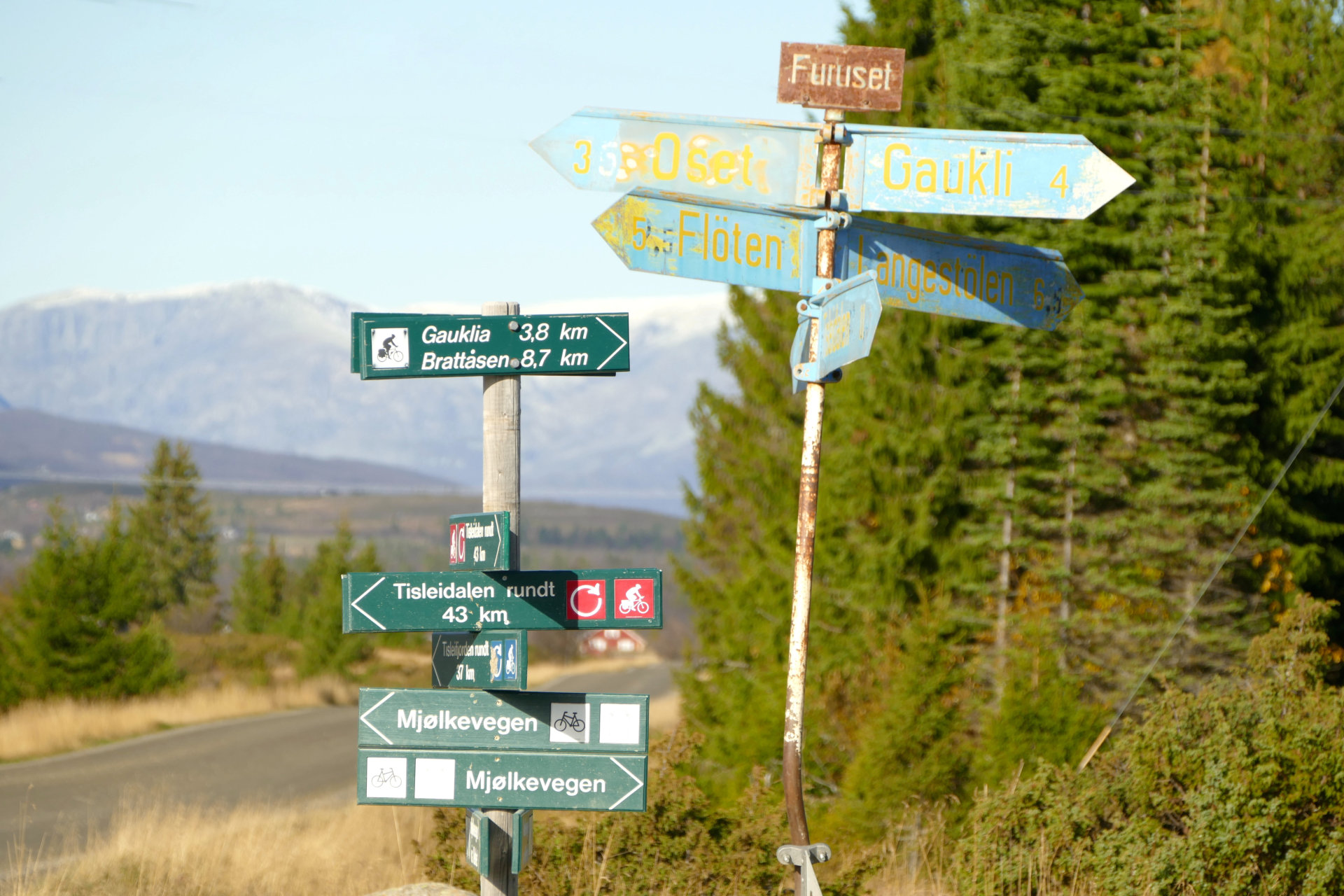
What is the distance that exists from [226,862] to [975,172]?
675cm

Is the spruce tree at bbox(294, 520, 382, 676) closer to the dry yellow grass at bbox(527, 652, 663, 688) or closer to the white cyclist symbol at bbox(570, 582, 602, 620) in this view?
the dry yellow grass at bbox(527, 652, 663, 688)

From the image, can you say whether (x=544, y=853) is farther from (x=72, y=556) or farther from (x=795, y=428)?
(x=72, y=556)

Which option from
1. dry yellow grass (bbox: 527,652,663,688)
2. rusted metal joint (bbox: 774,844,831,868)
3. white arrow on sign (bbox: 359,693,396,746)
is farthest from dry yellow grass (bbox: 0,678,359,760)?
rusted metal joint (bbox: 774,844,831,868)

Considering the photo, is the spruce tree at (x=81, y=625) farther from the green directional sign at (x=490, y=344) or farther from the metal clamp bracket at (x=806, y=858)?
the metal clamp bracket at (x=806, y=858)

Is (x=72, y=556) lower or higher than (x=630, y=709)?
lower

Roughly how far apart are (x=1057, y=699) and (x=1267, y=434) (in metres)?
6.84

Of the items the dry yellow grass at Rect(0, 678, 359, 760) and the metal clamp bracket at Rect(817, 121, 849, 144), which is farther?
the dry yellow grass at Rect(0, 678, 359, 760)

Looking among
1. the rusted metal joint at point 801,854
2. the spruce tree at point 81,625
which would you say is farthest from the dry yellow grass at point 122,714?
the rusted metal joint at point 801,854

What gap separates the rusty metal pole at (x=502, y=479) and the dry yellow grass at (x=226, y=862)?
1.94 metres

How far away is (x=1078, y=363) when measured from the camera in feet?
54.4

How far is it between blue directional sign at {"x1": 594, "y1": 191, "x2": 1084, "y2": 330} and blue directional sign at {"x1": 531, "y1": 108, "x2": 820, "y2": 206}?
0.24ft

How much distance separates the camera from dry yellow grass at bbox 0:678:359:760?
20.4 meters

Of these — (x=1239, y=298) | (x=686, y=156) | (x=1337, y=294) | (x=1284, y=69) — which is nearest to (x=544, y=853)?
(x=686, y=156)

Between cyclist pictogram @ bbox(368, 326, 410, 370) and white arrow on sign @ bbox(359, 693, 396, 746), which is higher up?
cyclist pictogram @ bbox(368, 326, 410, 370)
